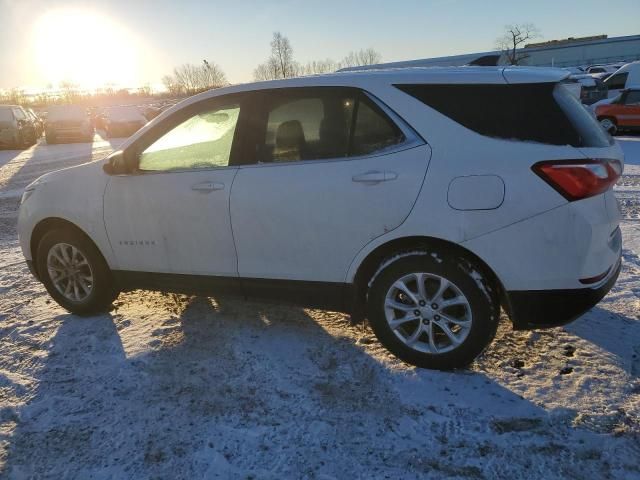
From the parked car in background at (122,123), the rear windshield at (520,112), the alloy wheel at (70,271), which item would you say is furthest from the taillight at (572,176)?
the parked car in background at (122,123)

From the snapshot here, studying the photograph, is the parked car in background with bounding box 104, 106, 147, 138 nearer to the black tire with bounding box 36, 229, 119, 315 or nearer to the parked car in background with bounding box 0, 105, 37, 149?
the parked car in background with bounding box 0, 105, 37, 149

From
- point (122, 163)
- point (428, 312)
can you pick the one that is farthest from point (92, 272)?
point (428, 312)

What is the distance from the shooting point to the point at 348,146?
2.83 metres

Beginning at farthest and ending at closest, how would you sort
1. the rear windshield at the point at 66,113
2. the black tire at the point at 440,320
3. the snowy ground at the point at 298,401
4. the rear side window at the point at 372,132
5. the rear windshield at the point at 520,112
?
the rear windshield at the point at 66,113
the rear side window at the point at 372,132
the black tire at the point at 440,320
the rear windshield at the point at 520,112
the snowy ground at the point at 298,401

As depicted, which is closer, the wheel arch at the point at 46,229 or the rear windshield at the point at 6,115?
the wheel arch at the point at 46,229

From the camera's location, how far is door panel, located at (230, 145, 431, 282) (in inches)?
105

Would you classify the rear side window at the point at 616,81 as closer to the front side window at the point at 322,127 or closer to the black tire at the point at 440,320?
the front side window at the point at 322,127

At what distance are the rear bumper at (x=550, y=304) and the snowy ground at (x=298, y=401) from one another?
1.32ft

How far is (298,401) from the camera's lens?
2.68 meters

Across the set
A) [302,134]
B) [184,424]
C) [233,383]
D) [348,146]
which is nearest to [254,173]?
[302,134]

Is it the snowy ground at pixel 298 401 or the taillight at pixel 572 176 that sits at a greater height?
the taillight at pixel 572 176

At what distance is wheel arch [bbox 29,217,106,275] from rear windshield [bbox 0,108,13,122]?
18025 millimetres

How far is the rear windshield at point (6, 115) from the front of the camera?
1830 centimetres

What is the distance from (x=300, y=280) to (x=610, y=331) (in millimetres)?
2161
